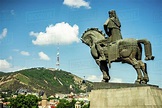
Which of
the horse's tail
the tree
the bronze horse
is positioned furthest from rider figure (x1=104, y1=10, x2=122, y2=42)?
the tree

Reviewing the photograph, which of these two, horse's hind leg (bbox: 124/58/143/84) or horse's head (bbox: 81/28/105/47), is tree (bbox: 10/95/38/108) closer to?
horse's head (bbox: 81/28/105/47)

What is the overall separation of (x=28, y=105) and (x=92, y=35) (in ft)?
199

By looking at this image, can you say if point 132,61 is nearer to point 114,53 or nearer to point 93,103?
point 114,53

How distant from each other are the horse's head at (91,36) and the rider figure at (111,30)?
0.60 meters

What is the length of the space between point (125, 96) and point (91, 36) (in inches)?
181

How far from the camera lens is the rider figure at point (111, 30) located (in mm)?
17281

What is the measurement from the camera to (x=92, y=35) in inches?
724

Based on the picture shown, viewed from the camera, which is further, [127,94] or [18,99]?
[18,99]

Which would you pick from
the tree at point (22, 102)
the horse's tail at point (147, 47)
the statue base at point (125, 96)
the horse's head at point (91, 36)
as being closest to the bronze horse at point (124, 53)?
the horse's tail at point (147, 47)

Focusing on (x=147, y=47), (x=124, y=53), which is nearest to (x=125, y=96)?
(x=124, y=53)

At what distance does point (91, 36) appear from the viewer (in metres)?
18.4

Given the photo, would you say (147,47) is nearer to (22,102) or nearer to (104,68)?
(104,68)

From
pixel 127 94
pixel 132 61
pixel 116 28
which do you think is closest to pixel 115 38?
pixel 116 28

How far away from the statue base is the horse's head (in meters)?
2.79
